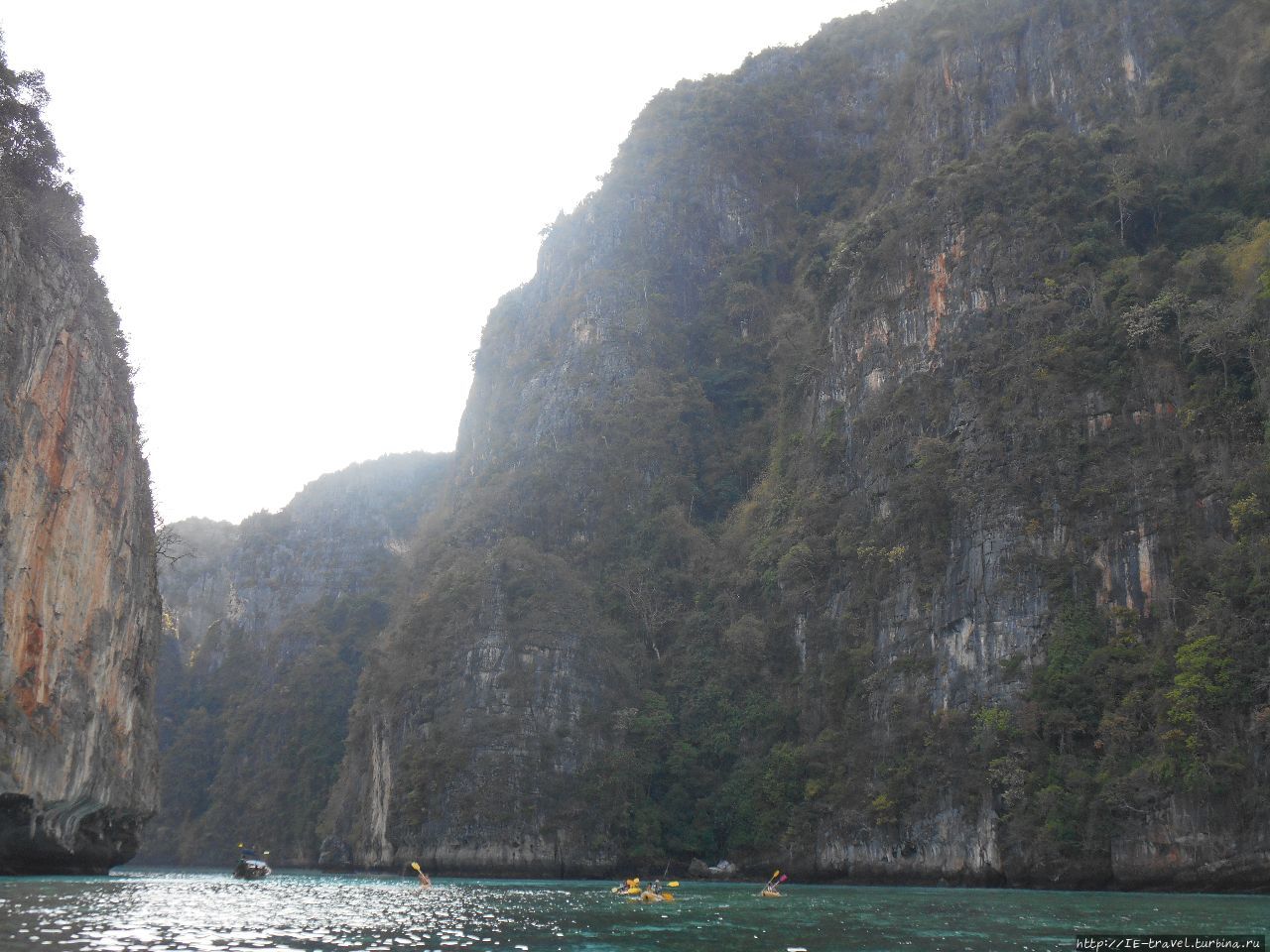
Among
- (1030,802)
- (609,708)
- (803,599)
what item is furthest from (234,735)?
(1030,802)

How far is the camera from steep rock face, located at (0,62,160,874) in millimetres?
30562

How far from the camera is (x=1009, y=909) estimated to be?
28.6m

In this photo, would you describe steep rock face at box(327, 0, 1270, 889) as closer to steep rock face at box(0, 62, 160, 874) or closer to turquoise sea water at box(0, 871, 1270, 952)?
turquoise sea water at box(0, 871, 1270, 952)

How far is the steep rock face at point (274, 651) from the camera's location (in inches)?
3487

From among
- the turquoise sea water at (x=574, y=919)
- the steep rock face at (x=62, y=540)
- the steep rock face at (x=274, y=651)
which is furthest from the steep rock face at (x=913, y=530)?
the steep rock face at (x=62, y=540)

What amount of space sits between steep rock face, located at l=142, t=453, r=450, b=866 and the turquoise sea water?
2066 inches

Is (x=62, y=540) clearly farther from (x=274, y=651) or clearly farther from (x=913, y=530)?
(x=274, y=651)

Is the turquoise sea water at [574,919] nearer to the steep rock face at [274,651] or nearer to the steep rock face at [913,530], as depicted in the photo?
the steep rock face at [913,530]

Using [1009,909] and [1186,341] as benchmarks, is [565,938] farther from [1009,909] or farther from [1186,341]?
[1186,341]

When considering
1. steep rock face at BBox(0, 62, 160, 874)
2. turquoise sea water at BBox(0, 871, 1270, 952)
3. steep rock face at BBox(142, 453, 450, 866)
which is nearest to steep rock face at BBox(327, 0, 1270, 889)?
turquoise sea water at BBox(0, 871, 1270, 952)

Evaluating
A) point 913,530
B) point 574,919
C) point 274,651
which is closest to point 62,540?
point 574,919

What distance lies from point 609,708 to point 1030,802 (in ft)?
84.3

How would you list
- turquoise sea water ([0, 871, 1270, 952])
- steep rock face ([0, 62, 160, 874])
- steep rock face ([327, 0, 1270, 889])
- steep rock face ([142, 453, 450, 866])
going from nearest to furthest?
turquoise sea water ([0, 871, 1270, 952]) < steep rock face ([0, 62, 160, 874]) < steep rock face ([327, 0, 1270, 889]) < steep rock face ([142, 453, 450, 866])

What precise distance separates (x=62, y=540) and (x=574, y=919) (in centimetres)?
2008
